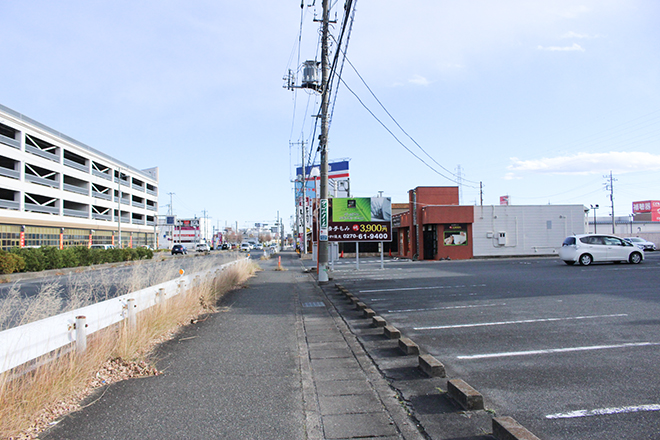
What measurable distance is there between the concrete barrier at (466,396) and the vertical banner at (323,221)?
39.2 ft

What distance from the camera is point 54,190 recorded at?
4647 cm

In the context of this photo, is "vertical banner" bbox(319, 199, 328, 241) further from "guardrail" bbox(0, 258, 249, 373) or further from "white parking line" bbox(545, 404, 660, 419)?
"white parking line" bbox(545, 404, 660, 419)

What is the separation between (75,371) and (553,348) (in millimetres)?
5654

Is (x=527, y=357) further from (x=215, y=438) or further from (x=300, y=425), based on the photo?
(x=215, y=438)

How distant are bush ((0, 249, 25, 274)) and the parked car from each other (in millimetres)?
26446

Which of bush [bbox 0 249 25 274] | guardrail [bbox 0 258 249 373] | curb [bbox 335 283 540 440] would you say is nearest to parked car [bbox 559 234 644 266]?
curb [bbox 335 283 540 440]

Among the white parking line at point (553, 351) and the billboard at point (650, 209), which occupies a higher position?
the billboard at point (650, 209)

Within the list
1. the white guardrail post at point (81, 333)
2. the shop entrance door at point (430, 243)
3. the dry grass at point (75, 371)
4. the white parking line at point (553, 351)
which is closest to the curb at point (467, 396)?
the white parking line at point (553, 351)

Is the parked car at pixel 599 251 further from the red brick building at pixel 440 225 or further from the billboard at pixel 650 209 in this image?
the billboard at pixel 650 209

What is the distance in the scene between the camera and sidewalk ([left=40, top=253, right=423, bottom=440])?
3.57 metres

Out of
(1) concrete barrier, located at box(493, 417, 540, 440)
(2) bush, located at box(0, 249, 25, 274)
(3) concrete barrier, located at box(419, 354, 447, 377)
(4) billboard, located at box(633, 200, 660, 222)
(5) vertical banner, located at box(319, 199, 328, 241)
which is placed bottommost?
(3) concrete barrier, located at box(419, 354, 447, 377)

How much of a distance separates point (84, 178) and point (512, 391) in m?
58.5

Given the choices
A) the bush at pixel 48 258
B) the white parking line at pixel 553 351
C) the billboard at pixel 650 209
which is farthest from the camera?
the billboard at pixel 650 209

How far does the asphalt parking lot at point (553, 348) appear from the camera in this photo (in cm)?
366
